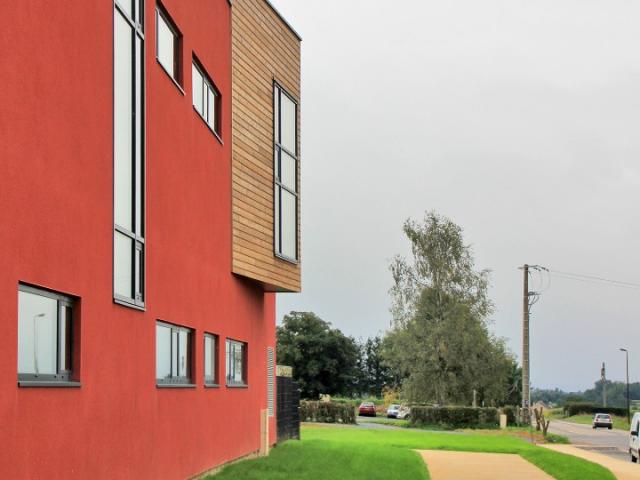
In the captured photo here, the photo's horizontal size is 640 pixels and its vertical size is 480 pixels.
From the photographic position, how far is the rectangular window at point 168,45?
49.0 ft

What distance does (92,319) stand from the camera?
10820mm

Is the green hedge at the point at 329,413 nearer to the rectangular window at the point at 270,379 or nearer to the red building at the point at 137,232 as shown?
the rectangular window at the point at 270,379

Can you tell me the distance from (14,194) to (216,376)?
11291 mm

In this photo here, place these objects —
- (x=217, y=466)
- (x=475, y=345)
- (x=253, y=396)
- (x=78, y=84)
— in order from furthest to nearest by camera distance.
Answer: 1. (x=475, y=345)
2. (x=253, y=396)
3. (x=217, y=466)
4. (x=78, y=84)

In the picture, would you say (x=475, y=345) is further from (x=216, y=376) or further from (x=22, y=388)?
(x=22, y=388)

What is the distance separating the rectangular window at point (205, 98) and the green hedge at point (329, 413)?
42287 mm

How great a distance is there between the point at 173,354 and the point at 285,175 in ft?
30.2

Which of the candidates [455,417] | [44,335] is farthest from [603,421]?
[44,335]

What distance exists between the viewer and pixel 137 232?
12773mm

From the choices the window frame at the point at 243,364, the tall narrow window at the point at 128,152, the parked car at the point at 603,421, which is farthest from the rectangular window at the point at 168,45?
the parked car at the point at 603,421

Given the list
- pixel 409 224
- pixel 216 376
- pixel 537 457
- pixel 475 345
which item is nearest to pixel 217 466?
pixel 216 376

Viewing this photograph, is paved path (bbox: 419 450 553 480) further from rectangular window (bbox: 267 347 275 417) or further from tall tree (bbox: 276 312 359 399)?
tall tree (bbox: 276 312 359 399)

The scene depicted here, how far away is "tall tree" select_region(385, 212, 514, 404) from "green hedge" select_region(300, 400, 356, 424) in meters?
4.19

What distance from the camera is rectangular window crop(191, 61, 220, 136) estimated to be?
1764 centimetres
